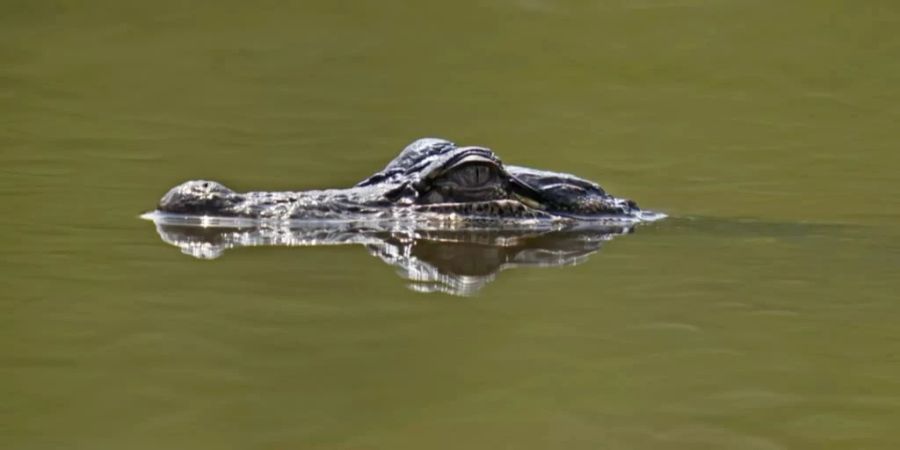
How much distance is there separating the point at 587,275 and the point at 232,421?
3.00 m

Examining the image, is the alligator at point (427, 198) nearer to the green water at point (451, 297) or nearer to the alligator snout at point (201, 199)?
the alligator snout at point (201, 199)

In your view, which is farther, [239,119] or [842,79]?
[842,79]

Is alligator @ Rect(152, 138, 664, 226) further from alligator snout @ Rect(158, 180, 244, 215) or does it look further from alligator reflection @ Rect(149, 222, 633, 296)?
alligator reflection @ Rect(149, 222, 633, 296)

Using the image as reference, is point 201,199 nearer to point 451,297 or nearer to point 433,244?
point 433,244

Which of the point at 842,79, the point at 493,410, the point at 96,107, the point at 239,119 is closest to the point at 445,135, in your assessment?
the point at 239,119

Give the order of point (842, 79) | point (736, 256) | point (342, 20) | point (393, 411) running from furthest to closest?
point (342, 20) → point (842, 79) → point (736, 256) → point (393, 411)

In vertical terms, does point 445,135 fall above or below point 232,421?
above

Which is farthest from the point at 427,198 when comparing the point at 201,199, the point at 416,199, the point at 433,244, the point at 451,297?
the point at 451,297

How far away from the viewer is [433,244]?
8.40 m

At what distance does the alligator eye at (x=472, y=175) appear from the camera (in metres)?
8.95

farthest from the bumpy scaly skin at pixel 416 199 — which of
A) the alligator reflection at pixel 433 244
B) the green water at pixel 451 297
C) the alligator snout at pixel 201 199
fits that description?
the green water at pixel 451 297

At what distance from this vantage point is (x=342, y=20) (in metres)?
22.0

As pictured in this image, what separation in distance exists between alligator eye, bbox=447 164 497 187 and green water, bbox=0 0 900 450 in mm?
792

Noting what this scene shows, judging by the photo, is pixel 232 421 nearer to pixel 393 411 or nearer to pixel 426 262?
pixel 393 411
